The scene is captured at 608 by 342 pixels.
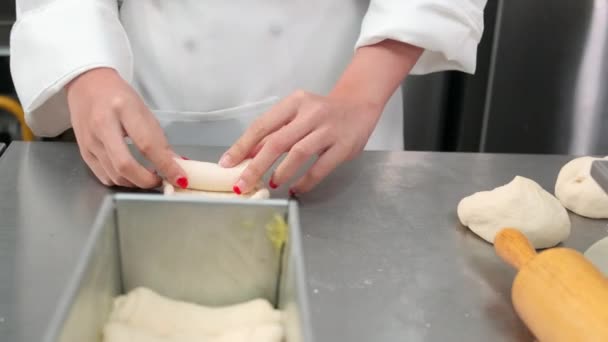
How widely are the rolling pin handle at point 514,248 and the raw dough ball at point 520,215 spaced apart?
0.19 feet

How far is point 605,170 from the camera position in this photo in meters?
0.45

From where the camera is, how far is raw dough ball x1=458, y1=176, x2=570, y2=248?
62 centimetres

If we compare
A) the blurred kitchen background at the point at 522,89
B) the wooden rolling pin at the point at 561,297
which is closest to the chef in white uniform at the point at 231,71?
the wooden rolling pin at the point at 561,297

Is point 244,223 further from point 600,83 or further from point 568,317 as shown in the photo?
point 600,83

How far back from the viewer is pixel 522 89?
150cm

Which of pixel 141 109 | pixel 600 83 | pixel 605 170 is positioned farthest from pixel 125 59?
pixel 600 83

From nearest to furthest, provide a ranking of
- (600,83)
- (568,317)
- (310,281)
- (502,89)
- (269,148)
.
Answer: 1. (568,317)
2. (310,281)
3. (269,148)
4. (600,83)
5. (502,89)

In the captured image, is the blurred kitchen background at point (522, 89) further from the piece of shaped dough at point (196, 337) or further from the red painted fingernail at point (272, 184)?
the piece of shaped dough at point (196, 337)

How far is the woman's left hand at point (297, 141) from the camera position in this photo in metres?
0.66

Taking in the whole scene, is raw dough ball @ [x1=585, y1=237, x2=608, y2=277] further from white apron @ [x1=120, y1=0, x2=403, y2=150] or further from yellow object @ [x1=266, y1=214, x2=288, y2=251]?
white apron @ [x1=120, y1=0, x2=403, y2=150]

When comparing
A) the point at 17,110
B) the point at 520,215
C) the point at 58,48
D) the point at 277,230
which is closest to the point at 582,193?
the point at 520,215

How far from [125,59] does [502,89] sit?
101 centimetres

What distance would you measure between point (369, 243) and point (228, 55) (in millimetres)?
379

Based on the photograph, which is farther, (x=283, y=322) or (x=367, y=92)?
(x=367, y=92)
